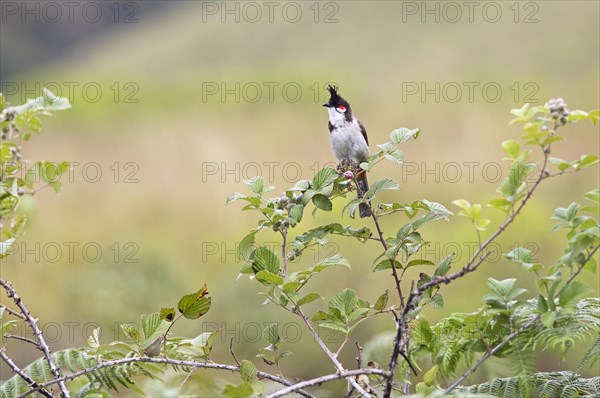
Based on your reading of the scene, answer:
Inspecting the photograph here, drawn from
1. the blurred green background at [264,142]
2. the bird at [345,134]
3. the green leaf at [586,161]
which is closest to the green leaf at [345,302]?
the blurred green background at [264,142]

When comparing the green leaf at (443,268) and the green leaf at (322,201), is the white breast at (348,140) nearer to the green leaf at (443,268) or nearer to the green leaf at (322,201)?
the green leaf at (322,201)

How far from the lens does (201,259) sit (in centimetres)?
962

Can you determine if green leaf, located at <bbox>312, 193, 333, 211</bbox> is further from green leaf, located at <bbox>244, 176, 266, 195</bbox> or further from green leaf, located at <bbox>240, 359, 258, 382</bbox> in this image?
green leaf, located at <bbox>240, 359, 258, 382</bbox>

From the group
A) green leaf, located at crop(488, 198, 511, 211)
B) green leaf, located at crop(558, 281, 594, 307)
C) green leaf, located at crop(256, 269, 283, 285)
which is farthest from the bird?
green leaf, located at crop(558, 281, 594, 307)

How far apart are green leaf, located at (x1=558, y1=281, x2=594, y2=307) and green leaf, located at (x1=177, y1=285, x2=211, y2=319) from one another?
836 millimetres

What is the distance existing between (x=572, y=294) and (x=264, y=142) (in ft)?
39.2

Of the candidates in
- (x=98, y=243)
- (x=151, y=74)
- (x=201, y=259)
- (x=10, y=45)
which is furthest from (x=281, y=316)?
(x=10, y=45)

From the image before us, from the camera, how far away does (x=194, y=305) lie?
1891 millimetres

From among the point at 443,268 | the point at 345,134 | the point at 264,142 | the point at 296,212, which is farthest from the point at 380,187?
the point at 264,142

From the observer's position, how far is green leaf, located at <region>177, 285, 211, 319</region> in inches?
73.6

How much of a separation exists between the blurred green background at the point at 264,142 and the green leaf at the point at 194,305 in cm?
35

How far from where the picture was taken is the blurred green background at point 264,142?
7.77m

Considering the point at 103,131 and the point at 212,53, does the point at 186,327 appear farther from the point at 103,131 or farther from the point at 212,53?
the point at 212,53

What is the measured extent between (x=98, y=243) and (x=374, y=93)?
8.09 metres
